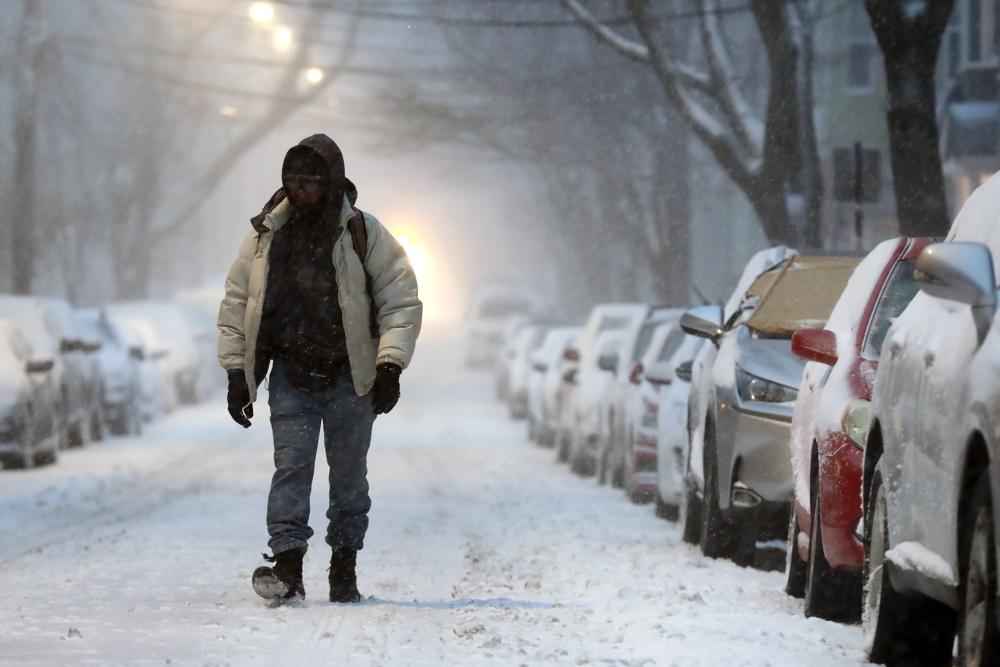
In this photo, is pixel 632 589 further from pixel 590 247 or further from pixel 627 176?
pixel 590 247

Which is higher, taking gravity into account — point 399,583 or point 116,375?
point 399,583

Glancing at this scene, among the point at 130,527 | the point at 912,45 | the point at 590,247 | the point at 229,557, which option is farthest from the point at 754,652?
the point at 590,247

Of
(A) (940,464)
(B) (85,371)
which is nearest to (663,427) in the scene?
(A) (940,464)

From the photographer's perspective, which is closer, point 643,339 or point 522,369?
point 643,339

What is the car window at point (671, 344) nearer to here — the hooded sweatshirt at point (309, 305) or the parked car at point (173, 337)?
the hooded sweatshirt at point (309, 305)

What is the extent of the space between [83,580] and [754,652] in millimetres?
3992

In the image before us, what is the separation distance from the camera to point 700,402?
13.1 m

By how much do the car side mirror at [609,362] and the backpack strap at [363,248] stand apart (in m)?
10.9

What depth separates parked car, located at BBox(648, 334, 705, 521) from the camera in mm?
15180

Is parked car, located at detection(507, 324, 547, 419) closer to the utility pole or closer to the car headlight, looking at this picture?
the utility pole

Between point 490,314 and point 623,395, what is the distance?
3625 centimetres

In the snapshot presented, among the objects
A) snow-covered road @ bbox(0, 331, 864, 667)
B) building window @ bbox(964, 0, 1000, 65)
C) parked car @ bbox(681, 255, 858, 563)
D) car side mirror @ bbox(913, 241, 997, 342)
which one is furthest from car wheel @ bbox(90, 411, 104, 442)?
car side mirror @ bbox(913, 241, 997, 342)

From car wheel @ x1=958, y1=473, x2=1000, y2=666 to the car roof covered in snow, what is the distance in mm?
6210

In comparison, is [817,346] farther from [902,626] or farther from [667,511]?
[667,511]
